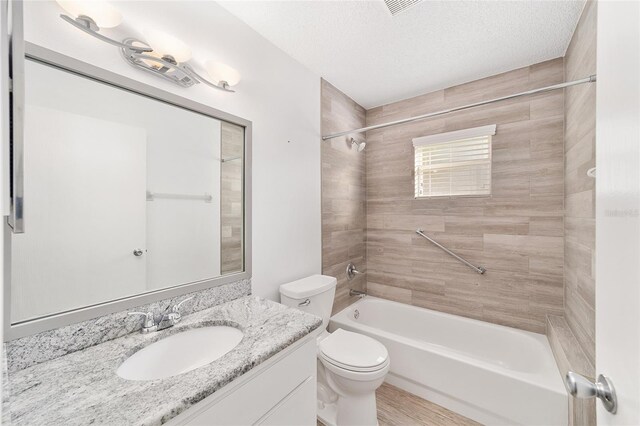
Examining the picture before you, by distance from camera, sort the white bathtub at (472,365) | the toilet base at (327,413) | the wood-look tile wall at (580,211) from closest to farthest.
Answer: the wood-look tile wall at (580,211) < the white bathtub at (472,365) < the toilet base at (327,413)

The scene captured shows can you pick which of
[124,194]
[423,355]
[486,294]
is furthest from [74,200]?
[486,294]

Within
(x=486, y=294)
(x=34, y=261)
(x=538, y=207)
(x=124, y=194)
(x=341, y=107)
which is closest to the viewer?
(x=34, y=261)

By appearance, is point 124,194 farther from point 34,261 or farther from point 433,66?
point 433,66

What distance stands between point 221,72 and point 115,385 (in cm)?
141

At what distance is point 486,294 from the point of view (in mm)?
2215

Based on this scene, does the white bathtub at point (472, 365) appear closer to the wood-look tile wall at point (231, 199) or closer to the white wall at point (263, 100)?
the white wall at point (263, 100)

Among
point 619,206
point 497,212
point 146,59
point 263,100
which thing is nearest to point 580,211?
point 497,212

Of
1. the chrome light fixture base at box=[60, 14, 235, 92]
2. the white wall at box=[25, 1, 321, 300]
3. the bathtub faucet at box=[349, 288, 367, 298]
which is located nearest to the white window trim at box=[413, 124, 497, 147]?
the white wall at box=[25, 1, 321, 300]

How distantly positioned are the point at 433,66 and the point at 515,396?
2.26m

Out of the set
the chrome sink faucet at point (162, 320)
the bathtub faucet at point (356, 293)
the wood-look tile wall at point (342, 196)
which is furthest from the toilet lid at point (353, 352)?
the chrome sink faucet at point (162, 320)

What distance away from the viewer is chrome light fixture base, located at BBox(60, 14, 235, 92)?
3.28 feet

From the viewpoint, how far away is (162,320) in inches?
46.0

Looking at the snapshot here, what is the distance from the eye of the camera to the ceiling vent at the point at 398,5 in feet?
4.78

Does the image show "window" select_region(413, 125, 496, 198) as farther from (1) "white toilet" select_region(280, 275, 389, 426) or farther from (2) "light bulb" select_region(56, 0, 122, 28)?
(2) "light bulb" select_region(56, 0, 122, 28)
